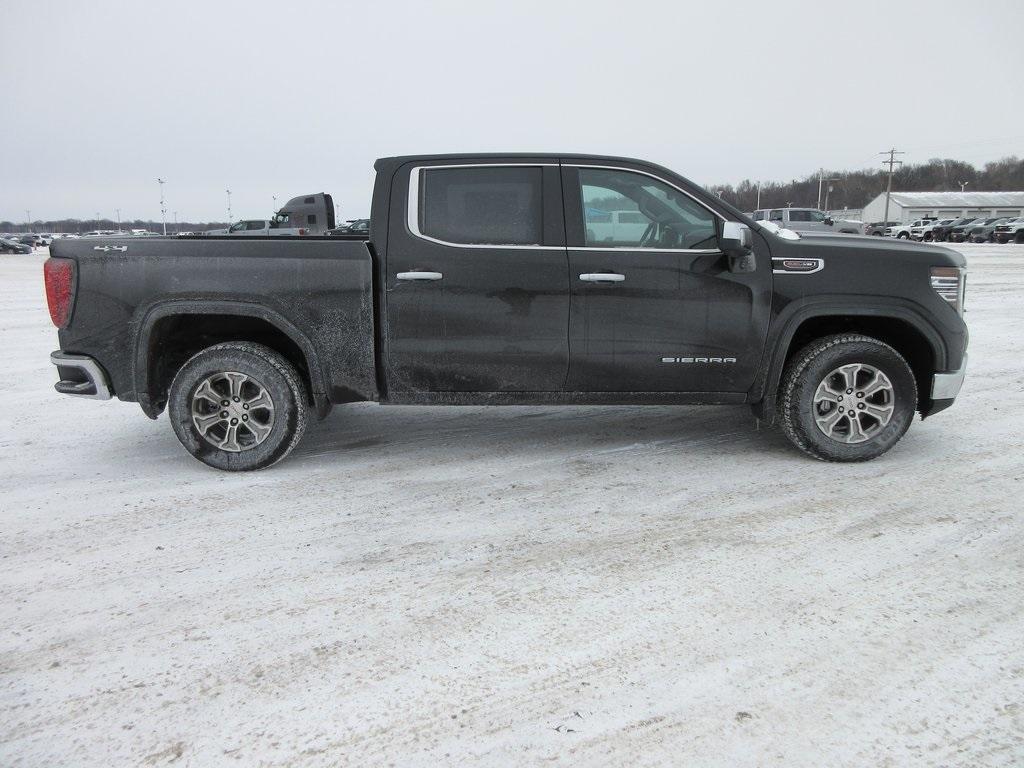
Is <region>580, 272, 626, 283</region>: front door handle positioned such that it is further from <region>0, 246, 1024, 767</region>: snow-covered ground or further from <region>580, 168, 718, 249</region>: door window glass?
<region>0, 246, 1024, 767</region>: snow-covered ground

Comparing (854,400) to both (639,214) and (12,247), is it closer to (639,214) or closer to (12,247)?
(639,214)

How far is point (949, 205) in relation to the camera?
10100 centimetres

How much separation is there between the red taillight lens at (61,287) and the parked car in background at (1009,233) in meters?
54.3

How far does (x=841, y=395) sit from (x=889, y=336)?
2.10ft

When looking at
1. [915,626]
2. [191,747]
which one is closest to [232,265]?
[191,747]

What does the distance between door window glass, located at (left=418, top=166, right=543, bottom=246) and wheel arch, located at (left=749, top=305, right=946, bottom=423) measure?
1679 millimetres

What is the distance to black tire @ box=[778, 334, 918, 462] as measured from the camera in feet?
15.6

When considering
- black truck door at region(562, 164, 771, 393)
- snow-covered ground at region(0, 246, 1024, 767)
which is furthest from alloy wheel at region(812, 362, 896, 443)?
black truck door at region(562, 164, 771, 393)

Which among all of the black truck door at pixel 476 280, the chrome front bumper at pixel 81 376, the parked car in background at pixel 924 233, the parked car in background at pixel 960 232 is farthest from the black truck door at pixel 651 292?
the parked car in background at pixel 924 233

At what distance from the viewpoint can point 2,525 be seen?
3.94 metres

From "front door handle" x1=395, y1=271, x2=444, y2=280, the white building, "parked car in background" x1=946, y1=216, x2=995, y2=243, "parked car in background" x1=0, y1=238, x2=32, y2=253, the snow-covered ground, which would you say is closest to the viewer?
the snow-covered ground

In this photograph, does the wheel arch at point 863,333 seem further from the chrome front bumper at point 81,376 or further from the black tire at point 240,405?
the chrome front bumper at point 81,376

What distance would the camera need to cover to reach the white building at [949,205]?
99.8 metres

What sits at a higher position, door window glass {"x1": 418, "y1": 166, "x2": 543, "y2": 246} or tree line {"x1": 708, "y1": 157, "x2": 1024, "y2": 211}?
tree line {"x1": 708, "y1": 157, "x2": 1024, "y2": 211}
